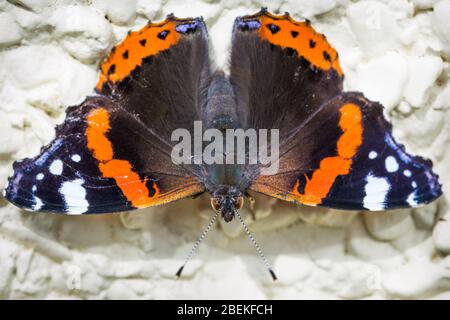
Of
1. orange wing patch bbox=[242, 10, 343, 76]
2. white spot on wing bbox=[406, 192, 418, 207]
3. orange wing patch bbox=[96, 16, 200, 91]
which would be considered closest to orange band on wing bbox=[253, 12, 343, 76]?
orange wing patch bbox=[242, 10, 343, 76]

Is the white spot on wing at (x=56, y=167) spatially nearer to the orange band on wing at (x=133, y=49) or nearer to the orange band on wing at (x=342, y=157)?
the orange band on wing at (x=133, y=49)

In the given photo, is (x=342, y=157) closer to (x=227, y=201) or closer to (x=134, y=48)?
(x=227, y=201)

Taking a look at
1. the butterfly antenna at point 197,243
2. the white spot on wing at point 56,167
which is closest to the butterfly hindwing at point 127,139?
the white spot on wing at point 56,167

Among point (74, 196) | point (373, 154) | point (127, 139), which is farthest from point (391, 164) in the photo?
point (74, 196)

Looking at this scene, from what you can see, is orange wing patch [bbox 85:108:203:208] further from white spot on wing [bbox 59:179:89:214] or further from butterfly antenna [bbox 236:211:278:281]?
butterfly antenna [bbox 236:211:278:281]

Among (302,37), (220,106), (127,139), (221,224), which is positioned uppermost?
(302,37)
